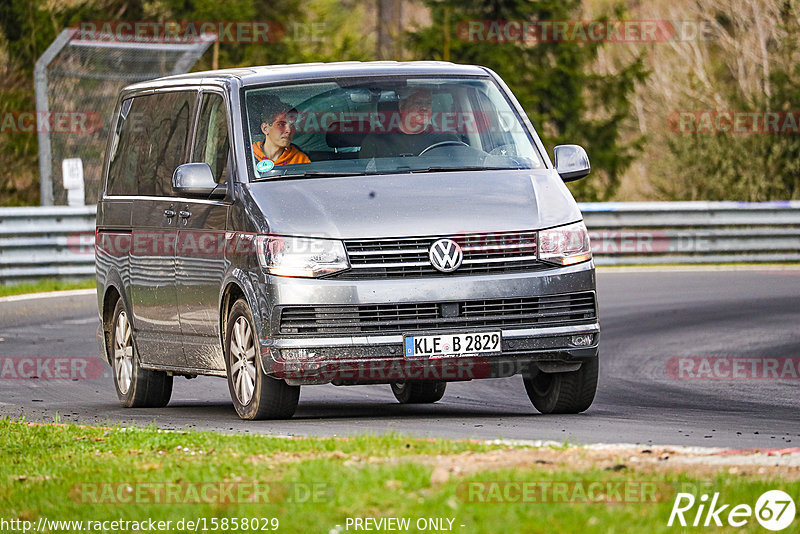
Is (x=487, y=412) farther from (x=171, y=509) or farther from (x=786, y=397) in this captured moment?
(x=171, y=509)

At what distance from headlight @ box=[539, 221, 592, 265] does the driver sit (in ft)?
3.56

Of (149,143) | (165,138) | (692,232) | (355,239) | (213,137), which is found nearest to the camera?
A: (355,239)

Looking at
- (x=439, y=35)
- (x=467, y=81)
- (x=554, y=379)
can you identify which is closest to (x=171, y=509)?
(x=554, y=379)

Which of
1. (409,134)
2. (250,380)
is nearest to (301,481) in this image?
(250,380)

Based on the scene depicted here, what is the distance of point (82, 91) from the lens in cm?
2336

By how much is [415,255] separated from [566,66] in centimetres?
2541

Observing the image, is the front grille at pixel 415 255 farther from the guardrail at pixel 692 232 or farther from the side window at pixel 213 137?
the guardrail at pixel 692 232

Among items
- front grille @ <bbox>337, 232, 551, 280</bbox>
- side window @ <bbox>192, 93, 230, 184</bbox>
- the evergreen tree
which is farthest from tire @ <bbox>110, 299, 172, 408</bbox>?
the evergreen tree

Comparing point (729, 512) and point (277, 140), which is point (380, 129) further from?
point (729, 512)

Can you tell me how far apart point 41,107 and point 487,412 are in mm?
13280

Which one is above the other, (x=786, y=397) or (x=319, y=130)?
(x=319, y=130)

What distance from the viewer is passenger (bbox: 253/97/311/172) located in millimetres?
9867

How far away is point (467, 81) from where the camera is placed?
35.0 feet

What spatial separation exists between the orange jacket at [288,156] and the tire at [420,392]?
7.62 feet
